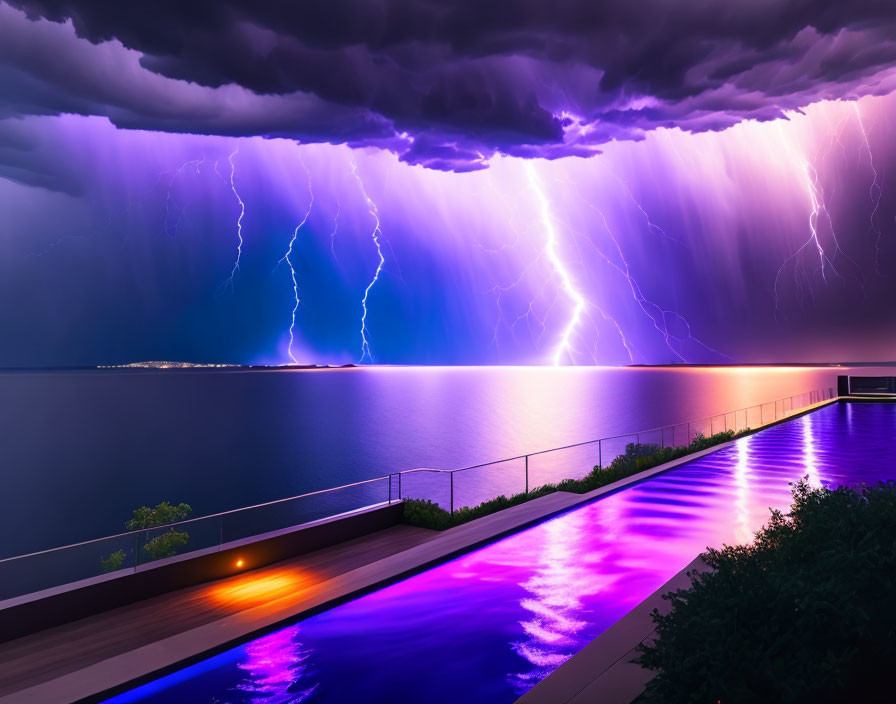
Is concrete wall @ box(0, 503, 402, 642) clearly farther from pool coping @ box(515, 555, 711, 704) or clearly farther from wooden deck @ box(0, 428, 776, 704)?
pool coping @ box(515, 555, 711, 704)

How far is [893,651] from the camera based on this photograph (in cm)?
350

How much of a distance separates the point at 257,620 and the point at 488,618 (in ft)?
7.78

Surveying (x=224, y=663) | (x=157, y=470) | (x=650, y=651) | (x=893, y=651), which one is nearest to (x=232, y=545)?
(x=224, y=663)

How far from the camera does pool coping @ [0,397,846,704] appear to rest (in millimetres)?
4824

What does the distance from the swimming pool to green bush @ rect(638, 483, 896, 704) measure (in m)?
1.83

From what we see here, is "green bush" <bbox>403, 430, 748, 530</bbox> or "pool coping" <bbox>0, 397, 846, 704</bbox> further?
"green bush" <bbox>403, 430, 748, 530</bbox>

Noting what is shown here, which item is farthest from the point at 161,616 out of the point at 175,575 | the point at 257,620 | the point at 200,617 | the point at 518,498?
the point at 518,498

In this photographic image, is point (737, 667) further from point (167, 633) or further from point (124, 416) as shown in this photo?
point (124, 416)

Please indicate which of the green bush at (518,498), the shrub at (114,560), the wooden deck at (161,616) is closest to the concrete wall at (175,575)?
the wooden deck at (161,616)

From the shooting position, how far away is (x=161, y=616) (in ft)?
23.4

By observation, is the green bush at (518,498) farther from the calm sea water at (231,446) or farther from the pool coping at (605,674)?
the calm sea water at (231,446)

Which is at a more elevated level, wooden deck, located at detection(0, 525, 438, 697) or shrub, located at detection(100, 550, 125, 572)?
shrub, located at detection(100, 550, 125, 572)

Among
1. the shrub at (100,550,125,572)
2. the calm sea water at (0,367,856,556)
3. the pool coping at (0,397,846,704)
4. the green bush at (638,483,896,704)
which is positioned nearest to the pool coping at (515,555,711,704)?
the green bush at (638,483,896,704)

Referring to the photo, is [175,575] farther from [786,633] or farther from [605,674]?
[786,633]
